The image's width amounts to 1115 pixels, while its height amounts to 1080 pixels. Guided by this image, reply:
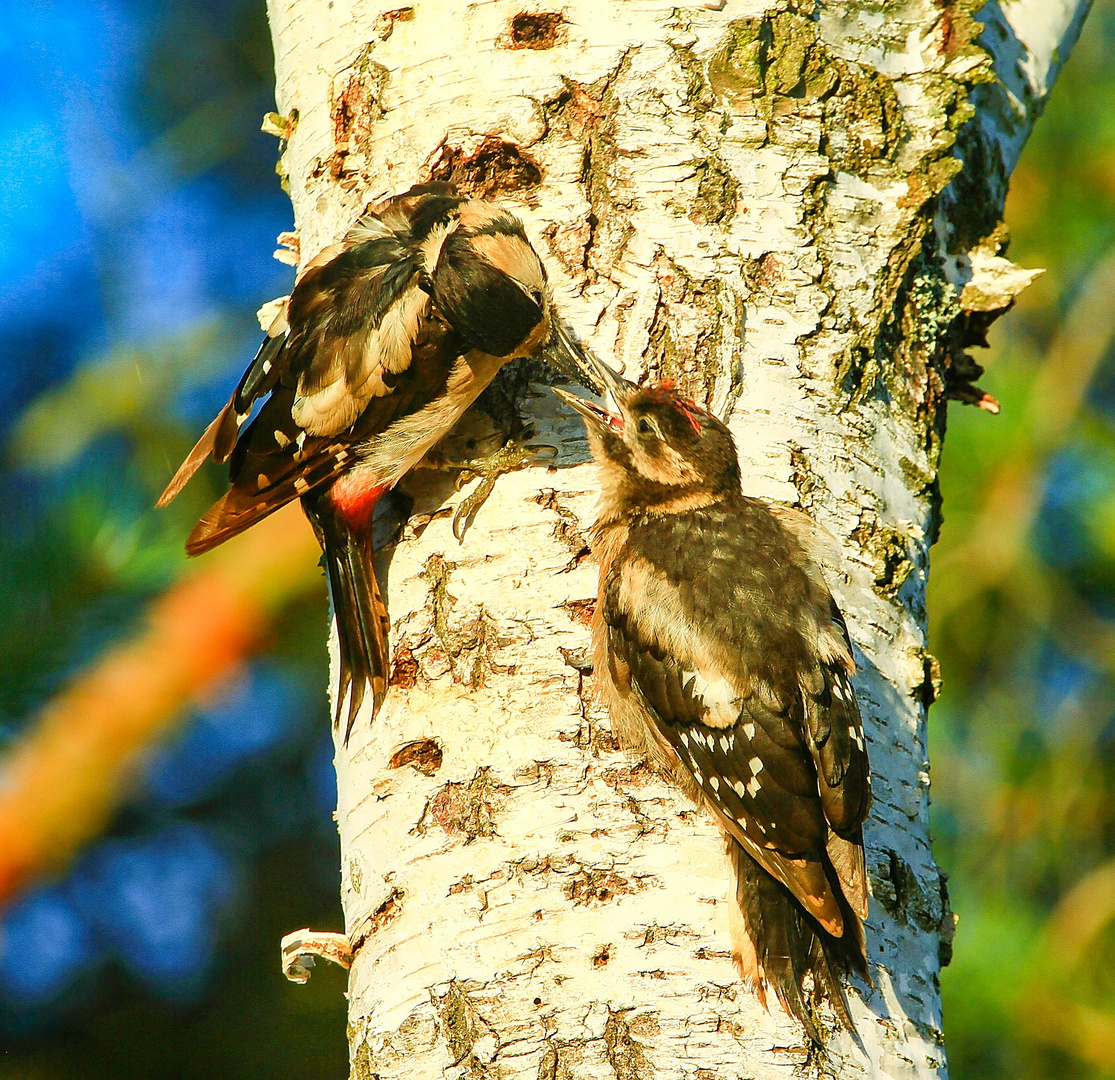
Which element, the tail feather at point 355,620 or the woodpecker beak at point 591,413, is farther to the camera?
the woodpecker beak at point 591,413

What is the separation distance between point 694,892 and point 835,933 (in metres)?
0.25

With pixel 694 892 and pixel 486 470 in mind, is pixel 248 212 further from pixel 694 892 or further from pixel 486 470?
pixel 694 892

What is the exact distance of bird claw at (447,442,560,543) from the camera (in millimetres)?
2480

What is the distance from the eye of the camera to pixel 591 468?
8.41 feet

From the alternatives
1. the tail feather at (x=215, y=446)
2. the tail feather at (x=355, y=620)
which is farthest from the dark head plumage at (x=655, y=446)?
the tail feather at (x=215, y=446)

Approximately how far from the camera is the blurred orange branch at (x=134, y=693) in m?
3.05

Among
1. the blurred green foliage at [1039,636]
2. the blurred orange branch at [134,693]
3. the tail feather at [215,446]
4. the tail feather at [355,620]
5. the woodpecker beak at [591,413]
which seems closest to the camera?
the tail feather at [355,620]

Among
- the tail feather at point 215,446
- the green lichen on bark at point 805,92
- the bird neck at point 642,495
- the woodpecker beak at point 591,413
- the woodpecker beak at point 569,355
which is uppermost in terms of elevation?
the green lichen on bark at point 805,92

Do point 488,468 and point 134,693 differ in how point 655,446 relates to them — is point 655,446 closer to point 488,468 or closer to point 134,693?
point 488,468

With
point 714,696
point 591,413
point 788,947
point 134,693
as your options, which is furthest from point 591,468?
point 134,693

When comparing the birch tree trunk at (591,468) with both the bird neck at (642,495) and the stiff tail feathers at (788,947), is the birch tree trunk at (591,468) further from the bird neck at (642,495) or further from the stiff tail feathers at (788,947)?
the bird neck at (642,495)

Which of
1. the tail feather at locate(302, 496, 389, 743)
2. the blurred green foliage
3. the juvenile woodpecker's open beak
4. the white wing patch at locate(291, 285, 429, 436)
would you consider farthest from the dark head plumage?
the blurred green foliage

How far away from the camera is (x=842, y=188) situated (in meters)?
2.66

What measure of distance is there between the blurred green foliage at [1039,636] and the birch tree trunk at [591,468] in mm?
1754
